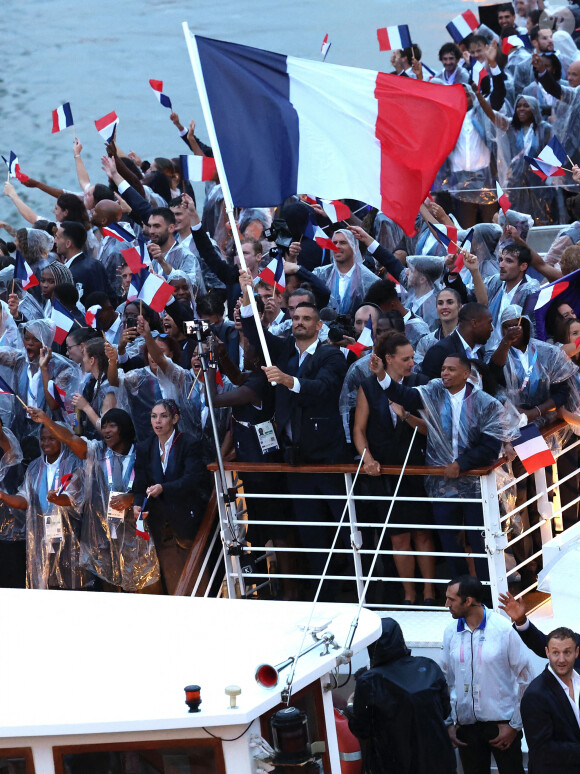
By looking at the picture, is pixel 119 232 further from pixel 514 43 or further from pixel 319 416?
pixel 514 43

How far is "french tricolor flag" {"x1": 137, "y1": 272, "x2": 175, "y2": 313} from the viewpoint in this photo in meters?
10.1

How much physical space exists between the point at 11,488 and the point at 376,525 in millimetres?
3023

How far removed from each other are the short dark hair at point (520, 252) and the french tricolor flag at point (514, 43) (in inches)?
282

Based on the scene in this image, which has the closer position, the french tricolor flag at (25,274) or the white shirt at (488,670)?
the white shirt at (488,670)

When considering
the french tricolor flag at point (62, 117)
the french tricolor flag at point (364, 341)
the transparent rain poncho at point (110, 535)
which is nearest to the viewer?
the transparent rain poncho at point (110, 535)

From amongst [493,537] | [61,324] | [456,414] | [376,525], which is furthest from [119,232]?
[493,537]

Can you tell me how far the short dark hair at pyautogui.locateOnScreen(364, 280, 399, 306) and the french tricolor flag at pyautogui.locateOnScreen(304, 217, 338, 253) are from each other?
698mm

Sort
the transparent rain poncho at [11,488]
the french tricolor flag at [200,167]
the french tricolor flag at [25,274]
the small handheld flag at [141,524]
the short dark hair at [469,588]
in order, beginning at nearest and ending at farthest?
the short dark hair at [469,588], the small handheld flag at [141,524], the transparent rain poncho at [11,488], the french tricolor flag at [200,167], the french tricolor flag at [25,274]

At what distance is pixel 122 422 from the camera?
9.47m

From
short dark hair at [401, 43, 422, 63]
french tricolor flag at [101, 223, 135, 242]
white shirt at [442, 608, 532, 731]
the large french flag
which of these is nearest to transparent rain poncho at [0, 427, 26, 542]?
the large french flag

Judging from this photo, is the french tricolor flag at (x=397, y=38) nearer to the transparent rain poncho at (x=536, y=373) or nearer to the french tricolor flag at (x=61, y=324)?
the french tricolor flag at (x=61, y=324)

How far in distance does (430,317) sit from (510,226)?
103 centimetres

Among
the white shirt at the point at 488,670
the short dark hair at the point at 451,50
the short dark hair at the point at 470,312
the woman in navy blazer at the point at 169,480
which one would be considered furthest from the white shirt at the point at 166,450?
the short dark hair at the point at 451,50

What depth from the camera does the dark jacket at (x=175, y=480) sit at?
921 centimetres
